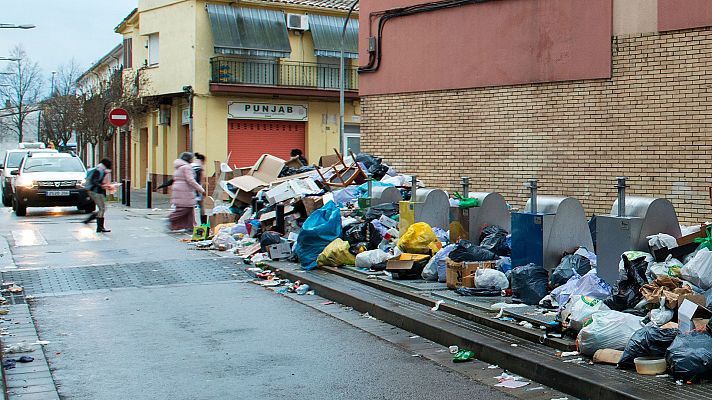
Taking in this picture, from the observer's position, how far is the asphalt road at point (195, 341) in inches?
261

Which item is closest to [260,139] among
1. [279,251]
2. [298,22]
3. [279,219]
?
[298,22]

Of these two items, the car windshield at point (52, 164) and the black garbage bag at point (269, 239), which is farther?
the car windshield at point (52, 164)

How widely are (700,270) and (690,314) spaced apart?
0.80 metres

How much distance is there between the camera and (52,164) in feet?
80.7

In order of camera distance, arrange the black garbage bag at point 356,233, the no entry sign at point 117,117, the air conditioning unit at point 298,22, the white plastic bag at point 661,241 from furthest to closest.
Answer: the air conditioning unit at point 298,22 → the no entry sign at point 117,117 → the black garbage bag at point 356,233 → the white plastic bag at point 661,241

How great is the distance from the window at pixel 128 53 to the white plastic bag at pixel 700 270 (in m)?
35.6

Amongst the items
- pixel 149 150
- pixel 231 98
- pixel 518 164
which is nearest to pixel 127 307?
pixel 518 164

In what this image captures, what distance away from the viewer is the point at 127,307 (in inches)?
394

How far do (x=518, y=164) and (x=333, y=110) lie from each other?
21111 mm

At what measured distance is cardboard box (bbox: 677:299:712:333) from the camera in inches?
260

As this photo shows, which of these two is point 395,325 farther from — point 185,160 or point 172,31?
point 172,31

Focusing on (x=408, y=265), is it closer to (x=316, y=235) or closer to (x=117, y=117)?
(x=316, y=235)

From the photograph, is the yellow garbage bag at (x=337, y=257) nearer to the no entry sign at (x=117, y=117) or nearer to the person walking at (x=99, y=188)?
the person walking at (x=99, y=188)

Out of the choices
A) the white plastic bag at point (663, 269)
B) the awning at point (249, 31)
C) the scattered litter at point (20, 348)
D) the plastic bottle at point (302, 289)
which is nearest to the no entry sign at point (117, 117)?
the awning at point (249, 31)
